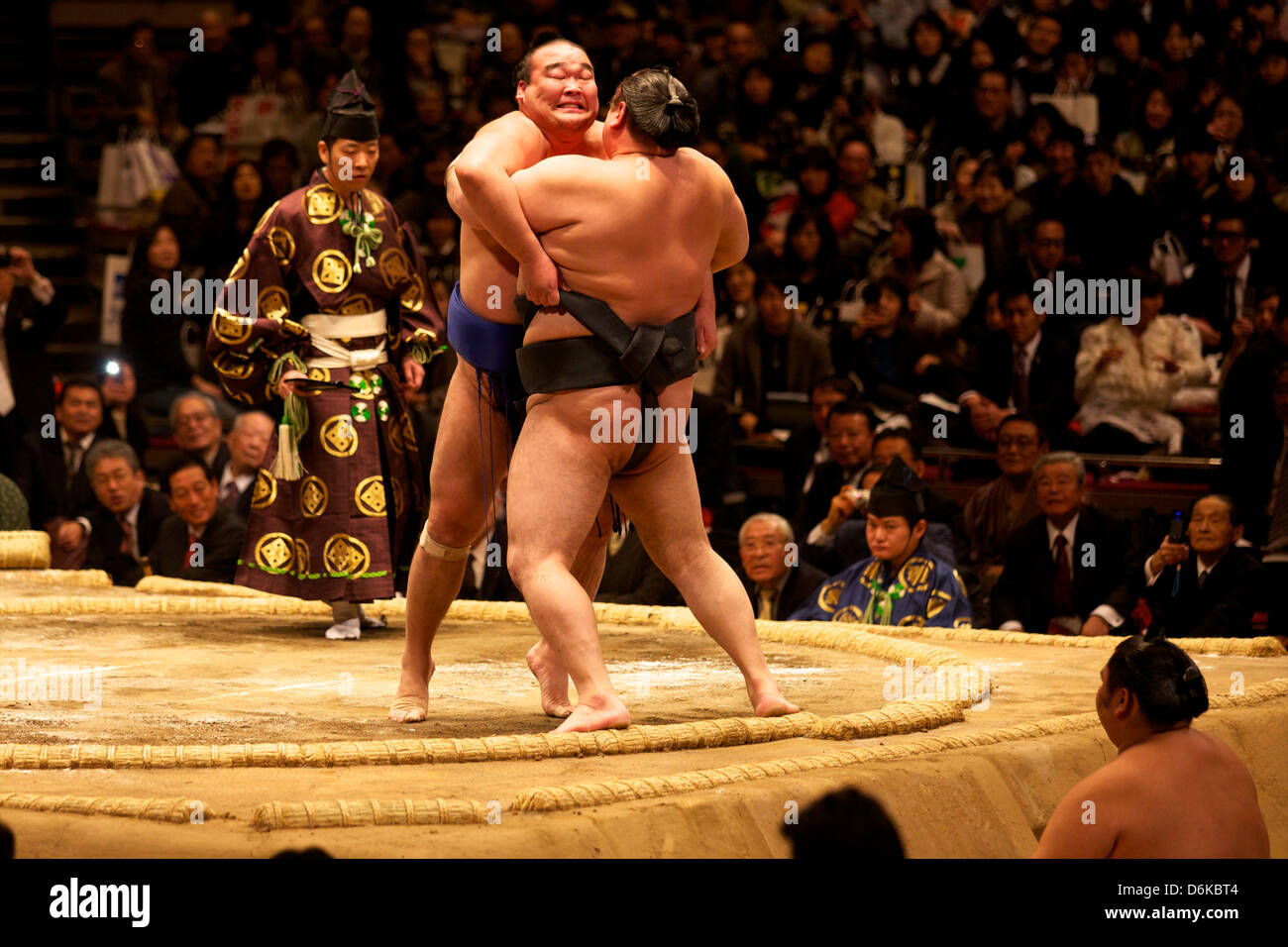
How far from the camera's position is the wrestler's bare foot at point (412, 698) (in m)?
2.82

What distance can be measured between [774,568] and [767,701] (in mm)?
1727

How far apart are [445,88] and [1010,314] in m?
3.37

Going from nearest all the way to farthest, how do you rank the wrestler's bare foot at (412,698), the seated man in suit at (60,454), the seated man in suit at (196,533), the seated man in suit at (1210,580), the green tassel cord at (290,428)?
the wrestler's bare foot at (412,698) → the green tassel cord at (290,428) → the seated man in suit at (1210,580) → the seated man in suit at (196,533) → the seated man in suit at (60,454)

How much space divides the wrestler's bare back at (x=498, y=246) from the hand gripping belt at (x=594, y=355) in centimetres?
9

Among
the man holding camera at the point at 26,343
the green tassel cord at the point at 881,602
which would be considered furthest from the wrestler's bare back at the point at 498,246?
the man holding camera at the point at 26,343

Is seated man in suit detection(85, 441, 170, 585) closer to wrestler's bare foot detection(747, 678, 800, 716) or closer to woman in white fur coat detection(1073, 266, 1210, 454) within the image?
woman in white fur coat detection(1073, 266, 1210, 454)

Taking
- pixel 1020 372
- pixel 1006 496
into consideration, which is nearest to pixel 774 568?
pixel 1006 496

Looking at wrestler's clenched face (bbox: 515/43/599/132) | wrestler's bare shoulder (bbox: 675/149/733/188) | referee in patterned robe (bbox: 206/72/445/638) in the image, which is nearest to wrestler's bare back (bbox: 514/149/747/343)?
wrestler's bare shoulder (bbox: 675/149/733/188)

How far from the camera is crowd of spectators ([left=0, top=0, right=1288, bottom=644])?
485 cm

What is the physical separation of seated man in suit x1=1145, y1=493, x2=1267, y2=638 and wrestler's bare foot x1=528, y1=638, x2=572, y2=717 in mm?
1807

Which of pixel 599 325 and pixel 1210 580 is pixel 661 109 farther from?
pixel 1210 580

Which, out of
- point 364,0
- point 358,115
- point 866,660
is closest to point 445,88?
point 364,0

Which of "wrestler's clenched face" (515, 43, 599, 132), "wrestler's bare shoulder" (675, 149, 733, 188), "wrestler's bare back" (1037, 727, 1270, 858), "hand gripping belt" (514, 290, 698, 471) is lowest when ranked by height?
"wrestler's bare back" (1037, 727, 1270, 858)

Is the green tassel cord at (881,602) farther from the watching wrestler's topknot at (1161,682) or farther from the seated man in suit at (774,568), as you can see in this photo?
the watching wrestler's topknot at (1161,682)
